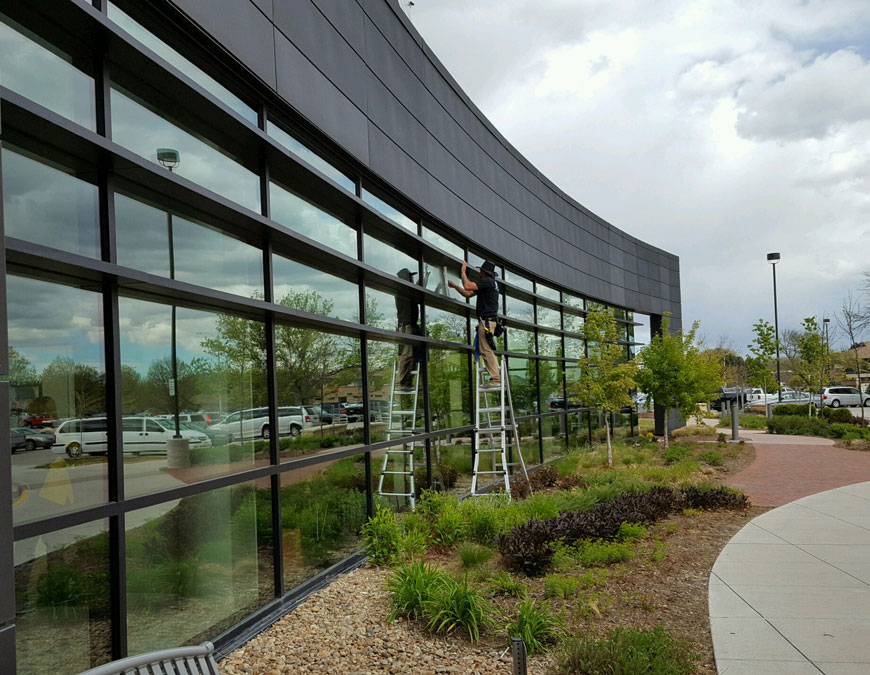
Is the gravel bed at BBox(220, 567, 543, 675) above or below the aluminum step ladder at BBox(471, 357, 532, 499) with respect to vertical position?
below

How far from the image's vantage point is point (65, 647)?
4105mm

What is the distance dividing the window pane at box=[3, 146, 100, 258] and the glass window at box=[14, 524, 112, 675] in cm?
169

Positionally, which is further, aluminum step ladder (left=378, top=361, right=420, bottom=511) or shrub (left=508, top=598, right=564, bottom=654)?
aluminum step ladder (left=378, top=361, right=420, bottom=511)

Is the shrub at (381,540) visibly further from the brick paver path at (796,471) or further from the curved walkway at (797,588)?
the brick paver path at (796,471)

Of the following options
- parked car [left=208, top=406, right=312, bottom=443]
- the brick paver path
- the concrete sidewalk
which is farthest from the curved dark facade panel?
the brick paver path

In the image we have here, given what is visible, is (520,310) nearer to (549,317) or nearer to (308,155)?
(549,317)

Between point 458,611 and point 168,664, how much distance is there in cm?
316

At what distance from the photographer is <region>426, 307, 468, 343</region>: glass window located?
11.3 meters

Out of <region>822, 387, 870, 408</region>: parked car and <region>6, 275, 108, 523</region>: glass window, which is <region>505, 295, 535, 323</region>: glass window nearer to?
<region>6, 275, 108, 523</region>: glass window

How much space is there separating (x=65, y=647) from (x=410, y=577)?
294 cm

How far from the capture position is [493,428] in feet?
40.0

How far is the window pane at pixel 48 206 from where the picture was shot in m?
3.97

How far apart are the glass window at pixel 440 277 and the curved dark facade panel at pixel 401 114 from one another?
2.52 feet

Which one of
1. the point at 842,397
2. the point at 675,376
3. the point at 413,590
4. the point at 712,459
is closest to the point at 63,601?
the point at 413,590
